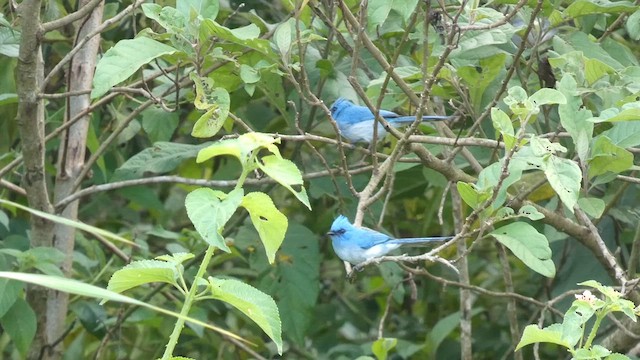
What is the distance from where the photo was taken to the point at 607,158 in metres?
3.06

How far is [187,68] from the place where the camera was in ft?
13.5

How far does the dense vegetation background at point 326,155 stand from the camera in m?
3.05

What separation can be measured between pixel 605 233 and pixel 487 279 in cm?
163

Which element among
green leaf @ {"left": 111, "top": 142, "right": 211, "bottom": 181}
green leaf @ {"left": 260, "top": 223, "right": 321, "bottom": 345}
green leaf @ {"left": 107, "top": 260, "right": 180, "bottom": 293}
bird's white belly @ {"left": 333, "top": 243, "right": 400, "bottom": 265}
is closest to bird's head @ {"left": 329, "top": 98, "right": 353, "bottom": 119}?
green leaf @ {"left": 260, "top": 223, "right": 321, "bottom": 345}

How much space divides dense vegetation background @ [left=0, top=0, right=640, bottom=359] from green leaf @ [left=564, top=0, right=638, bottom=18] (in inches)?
0.4

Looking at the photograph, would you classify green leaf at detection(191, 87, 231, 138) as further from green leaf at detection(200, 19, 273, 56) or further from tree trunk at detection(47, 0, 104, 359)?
tree trunk at detection(47, 0, 104, 359)

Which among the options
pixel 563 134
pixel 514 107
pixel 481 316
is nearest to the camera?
pixel 514 107

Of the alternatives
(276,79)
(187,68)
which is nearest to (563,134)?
(276,79)

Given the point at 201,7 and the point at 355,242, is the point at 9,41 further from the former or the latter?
the point at 355,242

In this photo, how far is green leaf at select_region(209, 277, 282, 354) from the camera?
195cm

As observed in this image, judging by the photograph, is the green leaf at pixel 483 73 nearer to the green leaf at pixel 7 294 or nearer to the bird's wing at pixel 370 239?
the bird's wing at pixel 370 239

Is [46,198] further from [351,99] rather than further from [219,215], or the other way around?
[219,215]

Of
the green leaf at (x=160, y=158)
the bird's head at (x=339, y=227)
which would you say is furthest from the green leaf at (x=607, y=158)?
the green leaf at (x=160, y=158)

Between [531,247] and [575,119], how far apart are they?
440 mm
